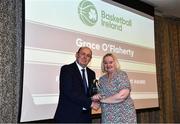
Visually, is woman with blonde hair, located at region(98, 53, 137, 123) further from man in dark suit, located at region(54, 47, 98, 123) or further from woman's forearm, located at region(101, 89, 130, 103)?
man in dark suit, located at region(54, 47, 98, 123)

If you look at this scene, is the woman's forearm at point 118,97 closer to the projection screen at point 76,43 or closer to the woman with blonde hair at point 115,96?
the woman with blonde hair at point 115,96

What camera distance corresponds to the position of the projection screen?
9.30 feet

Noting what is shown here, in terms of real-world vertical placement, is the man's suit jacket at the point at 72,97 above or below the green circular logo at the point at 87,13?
below

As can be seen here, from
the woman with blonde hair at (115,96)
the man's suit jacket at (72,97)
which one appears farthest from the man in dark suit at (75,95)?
the woman with blonde hair at (115,96)

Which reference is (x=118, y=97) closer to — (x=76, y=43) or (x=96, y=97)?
(x=96, y=97)

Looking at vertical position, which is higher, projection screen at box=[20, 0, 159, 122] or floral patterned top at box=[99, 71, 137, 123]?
projection screen at box=[20, 0, 159, 122]

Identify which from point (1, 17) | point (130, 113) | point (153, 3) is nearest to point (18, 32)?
point (1, 17)

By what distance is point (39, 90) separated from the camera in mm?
2879

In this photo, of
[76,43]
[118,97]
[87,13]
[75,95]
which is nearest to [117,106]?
[118,97]

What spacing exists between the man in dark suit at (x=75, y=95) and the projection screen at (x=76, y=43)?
0.27 metres

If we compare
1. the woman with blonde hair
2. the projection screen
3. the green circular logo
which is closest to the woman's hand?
the woman with blonde hair

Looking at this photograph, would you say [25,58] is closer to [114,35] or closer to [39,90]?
[39,90]

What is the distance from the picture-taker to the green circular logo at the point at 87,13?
3469 mm

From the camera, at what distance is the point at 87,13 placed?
3.55 m
